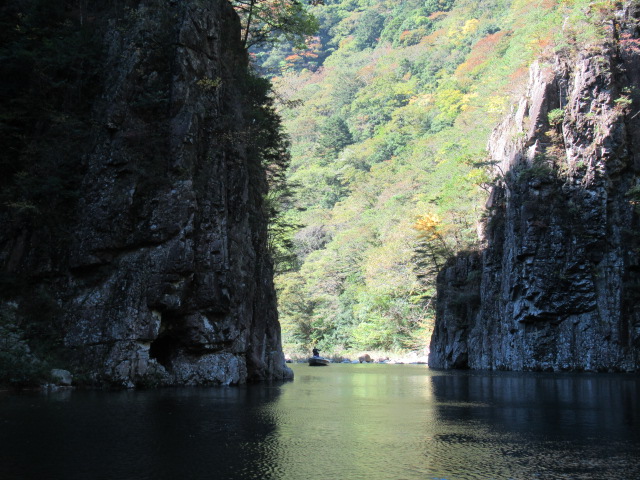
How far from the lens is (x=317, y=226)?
78500mm

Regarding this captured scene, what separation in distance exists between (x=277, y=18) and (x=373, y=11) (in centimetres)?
10436

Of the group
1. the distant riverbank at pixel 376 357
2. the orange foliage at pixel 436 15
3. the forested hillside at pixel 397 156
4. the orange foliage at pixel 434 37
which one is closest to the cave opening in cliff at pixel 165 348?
the forested hillside at pixel 397 156

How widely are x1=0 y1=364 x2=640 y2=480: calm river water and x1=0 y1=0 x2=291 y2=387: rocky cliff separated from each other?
3.86 metres

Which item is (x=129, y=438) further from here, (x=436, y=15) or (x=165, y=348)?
(x=436, y=15)

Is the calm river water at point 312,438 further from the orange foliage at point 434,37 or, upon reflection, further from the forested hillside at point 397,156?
the orange foliage at point 434,37

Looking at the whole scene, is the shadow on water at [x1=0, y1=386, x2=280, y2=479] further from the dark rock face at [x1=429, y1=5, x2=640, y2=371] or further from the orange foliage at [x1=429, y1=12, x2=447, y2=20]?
the orange foliage at [x1=429, y1=12, x2=447, y2=20]

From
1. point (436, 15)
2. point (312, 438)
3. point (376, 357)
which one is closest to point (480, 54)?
point (436, 15)

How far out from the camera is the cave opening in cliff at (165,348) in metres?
21.4

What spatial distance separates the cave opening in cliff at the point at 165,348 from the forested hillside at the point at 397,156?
13676 millimetres

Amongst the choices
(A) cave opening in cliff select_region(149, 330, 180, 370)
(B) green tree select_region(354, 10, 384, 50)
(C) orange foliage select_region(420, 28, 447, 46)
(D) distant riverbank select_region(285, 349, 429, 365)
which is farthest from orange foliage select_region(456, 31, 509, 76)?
(A) cave opening in cliff select_region(149, 330, 180, 370)

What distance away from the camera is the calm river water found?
23.7 ft

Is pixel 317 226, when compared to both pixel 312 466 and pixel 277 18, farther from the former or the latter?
pixel 312 466

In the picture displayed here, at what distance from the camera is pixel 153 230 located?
2041cm

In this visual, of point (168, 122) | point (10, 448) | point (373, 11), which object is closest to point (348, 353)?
point (168, 122)
